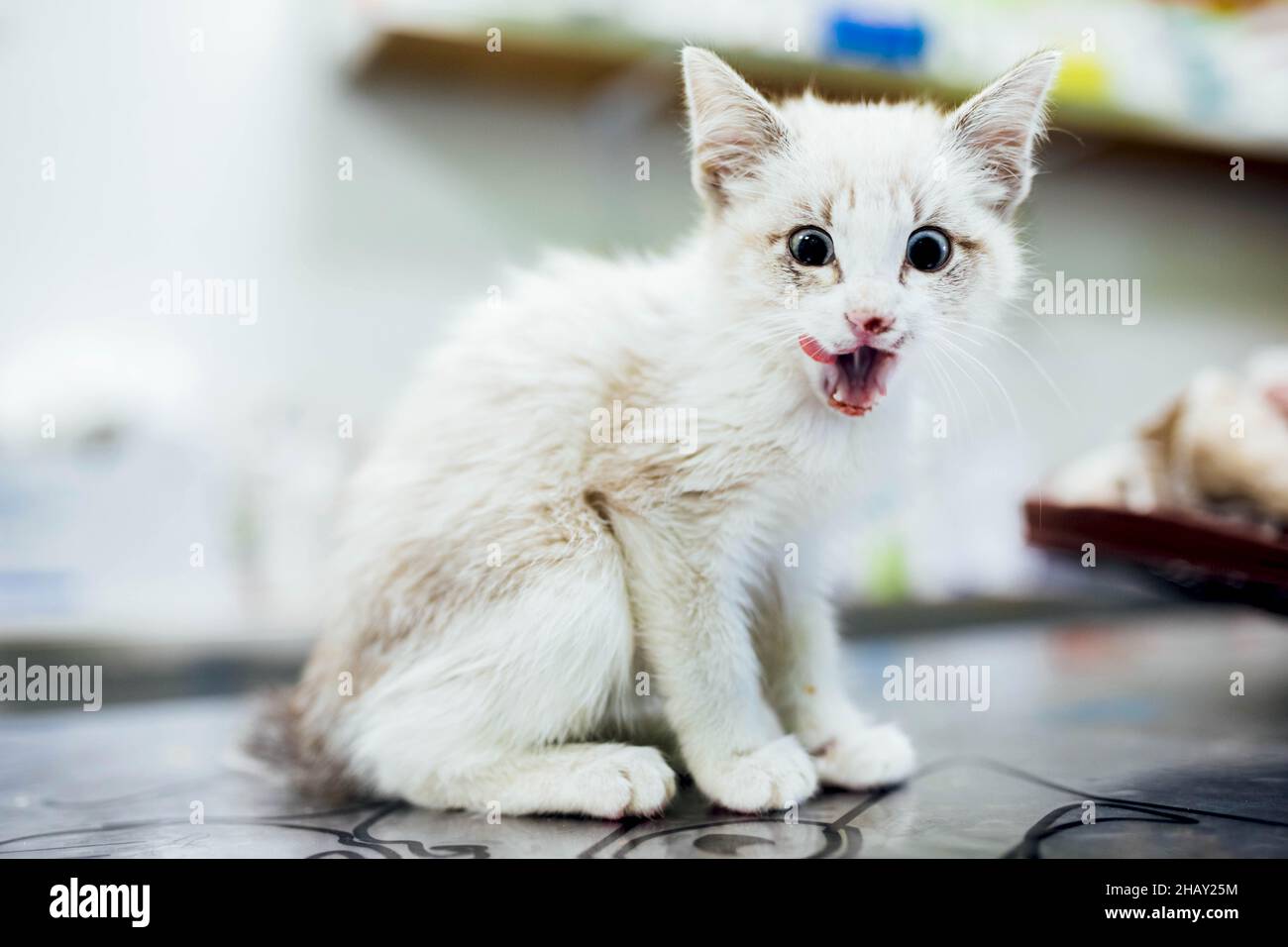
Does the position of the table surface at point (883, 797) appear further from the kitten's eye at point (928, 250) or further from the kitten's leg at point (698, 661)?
the kitten's eye at point (928, 250)

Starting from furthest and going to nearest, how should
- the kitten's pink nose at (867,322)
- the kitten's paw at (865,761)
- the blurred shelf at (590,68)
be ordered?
the blurred shelf at (590,68), the kitten's paw at (865,761), the kitten's pink nose at (867,322)

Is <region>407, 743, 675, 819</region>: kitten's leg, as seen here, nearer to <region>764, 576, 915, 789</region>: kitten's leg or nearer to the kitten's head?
<region>764, 576, 915, 789</region>: kitten's leg

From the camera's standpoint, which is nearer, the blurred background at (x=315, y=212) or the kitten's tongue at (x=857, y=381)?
the kitten's tongue at (x=857, y=381)

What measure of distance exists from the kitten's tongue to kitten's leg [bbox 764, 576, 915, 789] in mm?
223

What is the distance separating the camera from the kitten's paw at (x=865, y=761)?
872mm

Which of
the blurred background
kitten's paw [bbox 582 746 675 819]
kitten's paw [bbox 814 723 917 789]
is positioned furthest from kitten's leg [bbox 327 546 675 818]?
the blurred background

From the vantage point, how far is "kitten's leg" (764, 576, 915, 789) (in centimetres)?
91

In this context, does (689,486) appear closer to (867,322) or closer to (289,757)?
(867,322)

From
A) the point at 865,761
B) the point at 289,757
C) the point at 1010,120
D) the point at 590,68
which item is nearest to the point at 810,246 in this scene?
the point at 1010,120

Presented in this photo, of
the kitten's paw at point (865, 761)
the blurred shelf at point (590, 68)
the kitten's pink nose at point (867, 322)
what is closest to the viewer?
the kitten's pink nose at point (867, 322)

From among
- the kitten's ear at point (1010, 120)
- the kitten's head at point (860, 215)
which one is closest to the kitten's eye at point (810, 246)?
the kitten's head at point (860, 215)

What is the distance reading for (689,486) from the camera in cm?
82

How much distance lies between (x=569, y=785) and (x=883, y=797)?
0.92 ft

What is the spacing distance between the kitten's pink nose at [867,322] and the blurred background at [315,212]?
915mm
